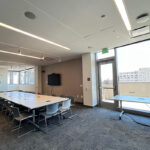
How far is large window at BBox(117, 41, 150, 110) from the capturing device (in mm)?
3533

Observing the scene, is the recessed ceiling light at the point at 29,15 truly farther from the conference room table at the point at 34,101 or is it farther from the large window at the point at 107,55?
the large window at the point at 107,55

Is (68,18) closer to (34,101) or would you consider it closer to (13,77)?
(34,101)

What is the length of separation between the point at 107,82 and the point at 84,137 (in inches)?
118

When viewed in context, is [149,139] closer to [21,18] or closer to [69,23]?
[69,23]

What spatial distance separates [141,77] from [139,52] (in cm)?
104

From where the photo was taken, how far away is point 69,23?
7.42 ft

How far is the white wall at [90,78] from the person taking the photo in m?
4.63

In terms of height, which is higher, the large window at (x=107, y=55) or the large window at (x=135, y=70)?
the large window at (x=107, y=55)

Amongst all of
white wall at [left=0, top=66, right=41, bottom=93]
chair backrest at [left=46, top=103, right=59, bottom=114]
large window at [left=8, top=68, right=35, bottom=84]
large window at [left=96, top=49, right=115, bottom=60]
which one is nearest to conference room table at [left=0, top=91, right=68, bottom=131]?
chair backrest at [left=46, top=103, right=59, bottom=114]

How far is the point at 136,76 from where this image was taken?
3.77 meters

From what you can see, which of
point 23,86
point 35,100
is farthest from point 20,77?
point 35,100

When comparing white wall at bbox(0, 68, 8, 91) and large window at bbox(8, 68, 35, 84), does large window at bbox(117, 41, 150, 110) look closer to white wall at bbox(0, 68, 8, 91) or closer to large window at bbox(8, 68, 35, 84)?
large window at bbox(8, 68, 35, 84)

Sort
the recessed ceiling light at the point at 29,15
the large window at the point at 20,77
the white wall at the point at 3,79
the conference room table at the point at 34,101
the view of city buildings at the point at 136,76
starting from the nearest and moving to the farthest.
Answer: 1. the recessed ceiling light at the point at 29,15
2. the conference room table at the point at 34,101
3. the view of city buildings at the point at 136,76
4. the white wall at the point at 3,79
5. the large window at the point at 20,77

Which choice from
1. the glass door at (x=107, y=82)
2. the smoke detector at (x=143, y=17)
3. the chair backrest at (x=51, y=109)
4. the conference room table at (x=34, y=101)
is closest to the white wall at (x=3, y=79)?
the conference room table at (x=34, y=101)
